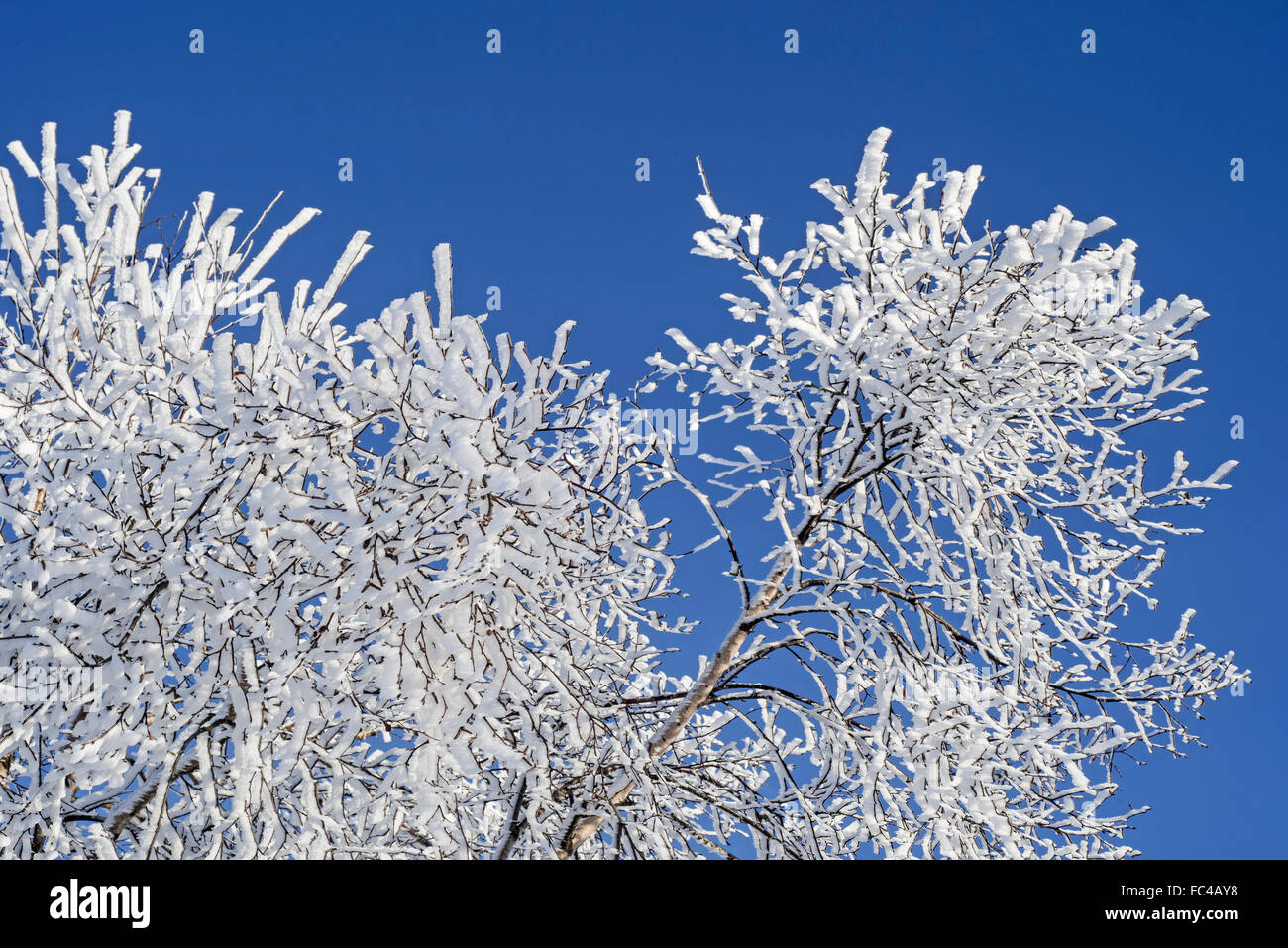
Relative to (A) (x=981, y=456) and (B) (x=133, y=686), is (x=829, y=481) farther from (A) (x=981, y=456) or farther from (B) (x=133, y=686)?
(B) (x=133, y=686)

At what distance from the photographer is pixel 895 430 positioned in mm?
4586

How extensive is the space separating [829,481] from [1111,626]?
144 centimetres

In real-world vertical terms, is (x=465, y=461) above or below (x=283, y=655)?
above

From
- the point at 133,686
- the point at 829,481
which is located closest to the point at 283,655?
the point at 133,686

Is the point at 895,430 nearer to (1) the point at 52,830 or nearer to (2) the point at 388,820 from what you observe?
(2) the point at 388,820

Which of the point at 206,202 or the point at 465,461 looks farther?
the point at 206,202

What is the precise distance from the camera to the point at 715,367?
4.78 m
